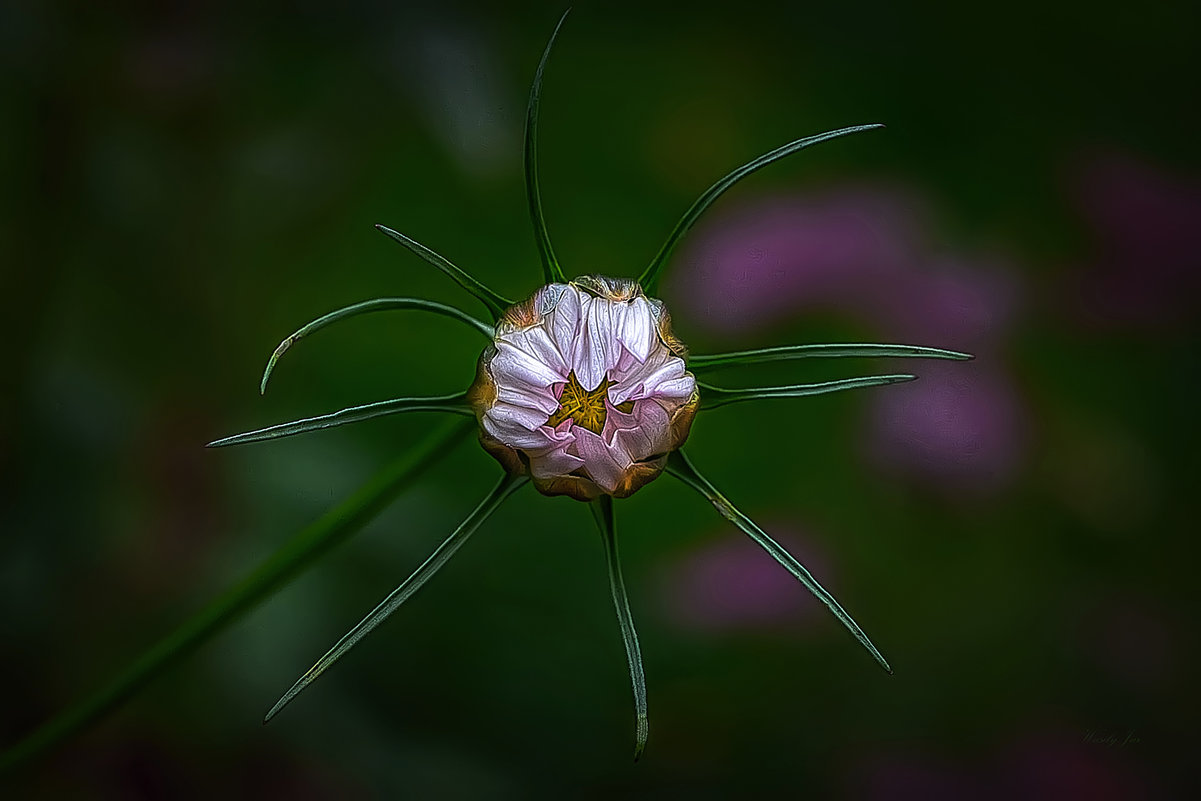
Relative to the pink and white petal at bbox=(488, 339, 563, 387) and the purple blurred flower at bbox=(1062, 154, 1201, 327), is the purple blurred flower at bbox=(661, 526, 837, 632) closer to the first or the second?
the purple blurred flower at bbox=(1062, 154, 1201, 327)

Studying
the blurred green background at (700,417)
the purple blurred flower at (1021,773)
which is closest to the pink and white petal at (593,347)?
the blurred green background at (700,417)

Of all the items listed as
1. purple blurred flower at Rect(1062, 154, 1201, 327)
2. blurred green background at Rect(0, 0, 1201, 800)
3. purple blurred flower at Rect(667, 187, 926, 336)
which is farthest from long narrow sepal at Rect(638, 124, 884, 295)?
purple blurred flower at Rect(1062, 154, 1201, 327)

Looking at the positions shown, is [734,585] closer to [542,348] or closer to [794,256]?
[794,256]

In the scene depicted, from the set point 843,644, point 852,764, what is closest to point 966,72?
point 843,644

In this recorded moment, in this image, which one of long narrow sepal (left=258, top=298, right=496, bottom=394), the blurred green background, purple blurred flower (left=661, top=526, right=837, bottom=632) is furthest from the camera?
purple blurred flower (left=661, top=526, right=837, bottom=632)

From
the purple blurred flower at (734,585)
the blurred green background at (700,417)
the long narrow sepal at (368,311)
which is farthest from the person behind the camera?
the purple blurred flower at (734,585)

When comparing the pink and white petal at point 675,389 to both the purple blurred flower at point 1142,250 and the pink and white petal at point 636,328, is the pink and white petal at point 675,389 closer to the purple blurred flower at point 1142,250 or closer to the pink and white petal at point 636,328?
the pink and white petal at point 636,328

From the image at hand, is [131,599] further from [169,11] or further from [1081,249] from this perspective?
[1081,249]
